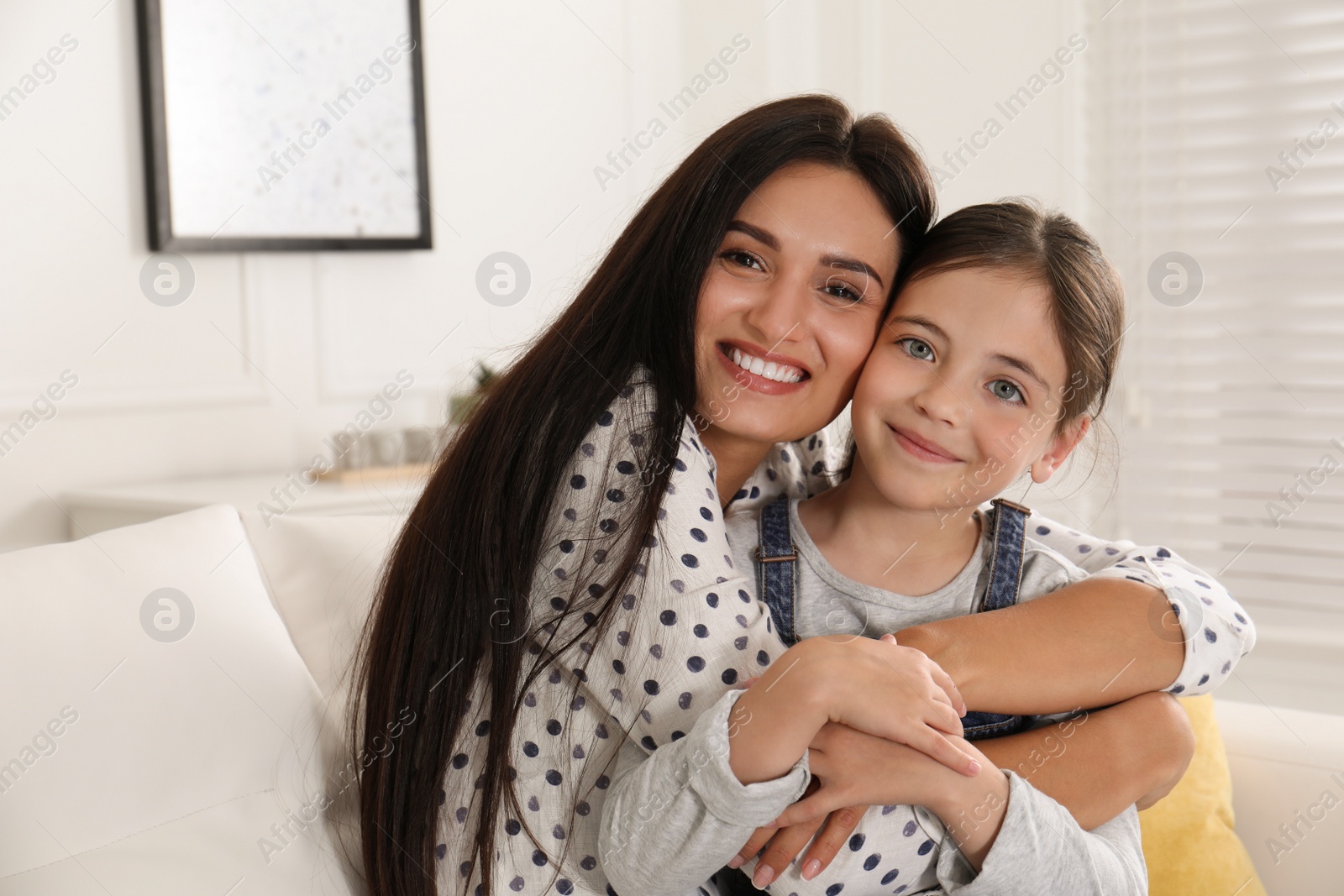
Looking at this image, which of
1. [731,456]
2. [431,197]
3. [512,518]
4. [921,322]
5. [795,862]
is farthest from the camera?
[431,197]

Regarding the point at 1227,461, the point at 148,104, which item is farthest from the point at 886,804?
the point at 148,104

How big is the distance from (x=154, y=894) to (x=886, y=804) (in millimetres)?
690

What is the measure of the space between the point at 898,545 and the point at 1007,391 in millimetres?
223

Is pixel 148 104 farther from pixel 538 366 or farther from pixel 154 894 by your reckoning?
pixel 154 894

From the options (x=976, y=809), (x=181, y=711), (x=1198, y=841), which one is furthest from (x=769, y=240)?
(x=1198, y=841)

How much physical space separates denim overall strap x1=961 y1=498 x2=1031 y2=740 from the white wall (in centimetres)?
129

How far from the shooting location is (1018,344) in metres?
1.24

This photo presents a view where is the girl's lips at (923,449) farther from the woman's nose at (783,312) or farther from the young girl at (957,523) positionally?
the woman's nose at (783,312)

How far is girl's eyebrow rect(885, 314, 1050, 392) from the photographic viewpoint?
124 cm

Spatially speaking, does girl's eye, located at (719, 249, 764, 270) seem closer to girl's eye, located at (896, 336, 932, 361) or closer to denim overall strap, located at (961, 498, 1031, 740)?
girl's eye, located at (896, 336, 932, 361)

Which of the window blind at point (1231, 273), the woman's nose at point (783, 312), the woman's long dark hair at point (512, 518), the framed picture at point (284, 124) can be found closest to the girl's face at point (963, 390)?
the woman's nose at point (783, 312)

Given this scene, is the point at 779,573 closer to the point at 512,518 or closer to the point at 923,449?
the point at 923,449

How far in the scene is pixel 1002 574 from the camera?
133 cm

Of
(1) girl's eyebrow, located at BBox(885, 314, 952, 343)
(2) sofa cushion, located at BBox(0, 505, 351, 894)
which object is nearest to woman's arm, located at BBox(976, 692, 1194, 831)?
(1) girl's eyebrow, located at BBox(885, 314, 952, 343)
